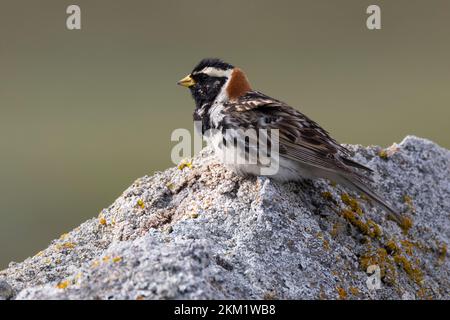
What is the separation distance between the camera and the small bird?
Answer: 23.9 feet

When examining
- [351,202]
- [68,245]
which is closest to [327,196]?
[351,202]

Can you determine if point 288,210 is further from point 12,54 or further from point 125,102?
point 12,54

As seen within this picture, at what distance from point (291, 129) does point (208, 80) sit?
1327 millimetres

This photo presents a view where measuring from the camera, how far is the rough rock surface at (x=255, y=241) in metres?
5.45

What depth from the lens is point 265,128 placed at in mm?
7711

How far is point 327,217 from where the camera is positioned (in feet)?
23.3

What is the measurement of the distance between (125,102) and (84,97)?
1598mm

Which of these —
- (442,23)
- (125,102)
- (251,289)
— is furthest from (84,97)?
(251,289)

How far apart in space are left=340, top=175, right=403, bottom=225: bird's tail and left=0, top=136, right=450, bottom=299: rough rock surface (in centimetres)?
21

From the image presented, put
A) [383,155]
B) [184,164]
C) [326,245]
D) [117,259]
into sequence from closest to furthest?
[117,259]
[326,245]
[184,164]
[383,155]

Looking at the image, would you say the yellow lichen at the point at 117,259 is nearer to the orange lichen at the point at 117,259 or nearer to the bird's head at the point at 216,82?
the orange lichen at the point at 117,259

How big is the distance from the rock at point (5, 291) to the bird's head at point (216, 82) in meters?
3.03

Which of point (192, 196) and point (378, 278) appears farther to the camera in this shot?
point (192, 196)

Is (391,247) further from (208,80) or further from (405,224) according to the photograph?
(208,80)
